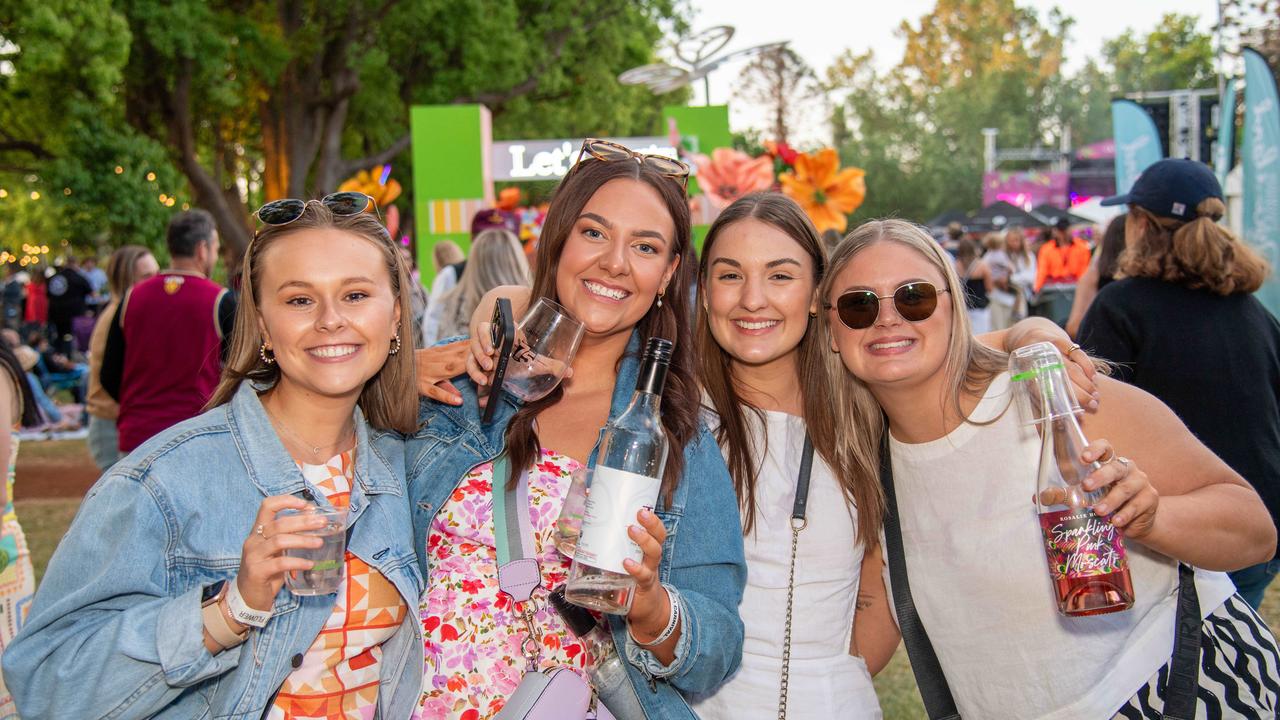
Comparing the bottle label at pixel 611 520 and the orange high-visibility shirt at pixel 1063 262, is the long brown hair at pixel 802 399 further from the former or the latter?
the orange high-visibility shirt at pixel 1063 262

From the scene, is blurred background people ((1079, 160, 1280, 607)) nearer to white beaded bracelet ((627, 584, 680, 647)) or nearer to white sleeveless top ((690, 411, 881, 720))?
white sleeveless top ((690, 411, 881, 720))

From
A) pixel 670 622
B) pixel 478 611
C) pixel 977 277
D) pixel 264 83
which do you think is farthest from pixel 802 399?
pixel 264 83

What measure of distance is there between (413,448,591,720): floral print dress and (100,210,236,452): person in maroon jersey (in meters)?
3.53

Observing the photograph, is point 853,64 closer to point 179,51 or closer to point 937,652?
point 179,51

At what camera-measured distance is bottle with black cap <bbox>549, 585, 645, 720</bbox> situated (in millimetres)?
2260

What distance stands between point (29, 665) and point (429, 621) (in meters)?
0.79

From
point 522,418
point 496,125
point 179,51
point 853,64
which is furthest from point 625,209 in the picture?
point 853,64

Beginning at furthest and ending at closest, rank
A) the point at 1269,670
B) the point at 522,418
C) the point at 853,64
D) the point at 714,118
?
the point at 853,64 → the point at 714,118 → the point at 522,418 → the point at 1269,670

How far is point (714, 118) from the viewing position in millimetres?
12875

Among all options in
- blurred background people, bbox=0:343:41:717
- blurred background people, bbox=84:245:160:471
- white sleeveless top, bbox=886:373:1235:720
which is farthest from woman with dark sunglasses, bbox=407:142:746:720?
blurred background people, bbox=84:245:160:471

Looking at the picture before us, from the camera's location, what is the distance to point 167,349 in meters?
5.39

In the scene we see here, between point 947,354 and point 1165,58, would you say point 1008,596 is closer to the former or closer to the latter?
point 947,354

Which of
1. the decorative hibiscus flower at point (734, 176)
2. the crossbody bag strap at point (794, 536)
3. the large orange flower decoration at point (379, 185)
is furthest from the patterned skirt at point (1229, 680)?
the large orange flower decoration at point (379, 185)

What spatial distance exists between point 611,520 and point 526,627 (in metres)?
0.57
